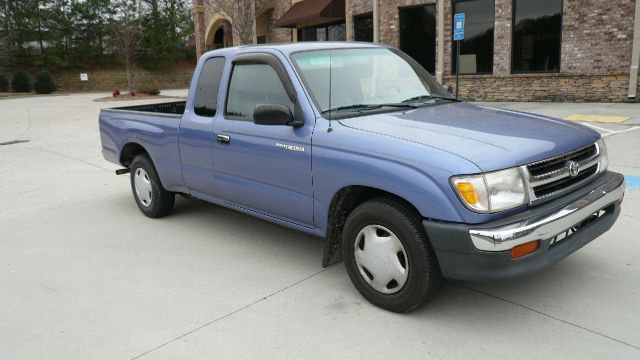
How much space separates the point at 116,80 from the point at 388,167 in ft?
162

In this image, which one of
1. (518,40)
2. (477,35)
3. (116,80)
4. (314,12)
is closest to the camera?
(518,40)

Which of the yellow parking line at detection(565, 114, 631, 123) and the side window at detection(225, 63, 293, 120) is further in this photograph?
the yellow parking line at detection(565, 114, 631, 123)

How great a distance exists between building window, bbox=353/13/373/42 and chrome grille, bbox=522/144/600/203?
1865 centimetres

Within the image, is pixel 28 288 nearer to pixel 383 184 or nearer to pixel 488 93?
pixel 383 184

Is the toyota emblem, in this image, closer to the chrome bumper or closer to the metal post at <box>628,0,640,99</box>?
the chrome bumper

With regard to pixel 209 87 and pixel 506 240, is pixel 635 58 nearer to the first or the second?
pixel 209 87

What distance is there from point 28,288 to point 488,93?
1628 centimetres

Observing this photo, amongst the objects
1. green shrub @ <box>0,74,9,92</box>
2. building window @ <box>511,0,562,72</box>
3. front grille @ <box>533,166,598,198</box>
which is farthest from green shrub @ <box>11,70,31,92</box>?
front grille @ <box>533,166,598,198</box>

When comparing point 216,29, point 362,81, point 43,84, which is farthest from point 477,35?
point 43,84

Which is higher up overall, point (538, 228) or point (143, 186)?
point (538, 228)

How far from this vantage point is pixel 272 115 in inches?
154

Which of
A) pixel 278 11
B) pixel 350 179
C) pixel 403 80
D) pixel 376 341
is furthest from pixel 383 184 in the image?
pixel 278 11

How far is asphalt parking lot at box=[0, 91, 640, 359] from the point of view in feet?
10.8

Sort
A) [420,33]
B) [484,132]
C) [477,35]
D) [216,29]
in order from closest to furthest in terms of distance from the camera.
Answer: [484,132] → [477,35] → [420,33] → [216,29]
